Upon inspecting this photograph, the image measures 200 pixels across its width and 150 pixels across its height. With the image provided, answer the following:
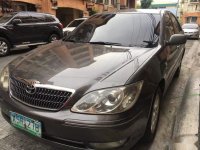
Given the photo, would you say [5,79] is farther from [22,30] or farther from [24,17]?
[24,17]

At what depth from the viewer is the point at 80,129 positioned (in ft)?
7.16

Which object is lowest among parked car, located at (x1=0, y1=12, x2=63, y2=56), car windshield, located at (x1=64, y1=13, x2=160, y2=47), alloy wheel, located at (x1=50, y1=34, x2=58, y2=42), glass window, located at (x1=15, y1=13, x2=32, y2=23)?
alloy wheel, located at (x1=50, y1=34, x2=58, y2=42)

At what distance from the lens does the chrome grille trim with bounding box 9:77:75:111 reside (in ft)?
7.52

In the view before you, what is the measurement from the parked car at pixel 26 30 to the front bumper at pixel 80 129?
7400 mm

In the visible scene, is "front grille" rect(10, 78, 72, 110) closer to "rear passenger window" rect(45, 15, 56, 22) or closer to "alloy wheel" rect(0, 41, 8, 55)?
"alloy wheel" rect(0, 41, 8, 55)

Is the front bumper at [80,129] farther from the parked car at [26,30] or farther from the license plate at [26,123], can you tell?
the parked car at [26,30]

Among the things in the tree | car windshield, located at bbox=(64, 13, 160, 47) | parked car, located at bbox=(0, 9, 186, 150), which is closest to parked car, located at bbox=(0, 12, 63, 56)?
car windshield, located at bbox=(64, 13, 160, 47)

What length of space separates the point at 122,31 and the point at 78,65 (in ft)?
4.12

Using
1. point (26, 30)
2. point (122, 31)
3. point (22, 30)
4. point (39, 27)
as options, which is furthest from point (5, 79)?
point (39, 27)

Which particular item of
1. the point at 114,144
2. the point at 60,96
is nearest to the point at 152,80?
the point at 114,144

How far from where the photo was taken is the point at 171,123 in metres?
3.70

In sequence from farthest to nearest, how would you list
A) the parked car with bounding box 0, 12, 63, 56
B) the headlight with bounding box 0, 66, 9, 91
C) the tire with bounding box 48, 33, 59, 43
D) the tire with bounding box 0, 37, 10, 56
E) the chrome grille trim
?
the tire with bounding box 48, 33, 59, 43 → the parked car with bounding box 0, 12, 63, 56 → the tire with bounding box 0, 37, 10, 56 → the headlight with bounding box 0, 66, 9, 91 → the chrome grille trim

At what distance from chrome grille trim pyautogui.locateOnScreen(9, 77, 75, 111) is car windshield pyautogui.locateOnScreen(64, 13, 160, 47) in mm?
1451

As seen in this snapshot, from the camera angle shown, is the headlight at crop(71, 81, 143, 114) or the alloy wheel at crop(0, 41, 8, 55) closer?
the headlight at crop(71, 81, 143, 114)
